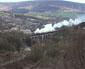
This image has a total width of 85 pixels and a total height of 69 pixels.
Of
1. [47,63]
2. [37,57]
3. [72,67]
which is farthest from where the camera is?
[37,57]

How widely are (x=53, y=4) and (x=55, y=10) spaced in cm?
1425

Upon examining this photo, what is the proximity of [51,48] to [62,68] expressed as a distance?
270 inches

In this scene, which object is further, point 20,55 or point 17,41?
point 17,41

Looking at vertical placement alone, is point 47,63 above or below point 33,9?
above

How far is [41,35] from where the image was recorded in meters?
40.2

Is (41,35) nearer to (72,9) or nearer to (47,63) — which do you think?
(47,63)

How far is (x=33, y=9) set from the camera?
124 m

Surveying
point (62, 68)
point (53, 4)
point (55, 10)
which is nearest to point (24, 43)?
point (62, 68)

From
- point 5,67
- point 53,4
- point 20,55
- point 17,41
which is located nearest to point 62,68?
point 5,67

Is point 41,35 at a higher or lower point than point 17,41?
lower

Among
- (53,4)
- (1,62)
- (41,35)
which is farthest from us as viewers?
(53,4)

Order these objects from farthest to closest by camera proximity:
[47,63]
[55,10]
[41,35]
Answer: [55,10], [41,35], [47,63]

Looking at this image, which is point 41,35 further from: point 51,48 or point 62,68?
point 62,68

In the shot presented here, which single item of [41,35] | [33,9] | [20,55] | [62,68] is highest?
[62,68]
